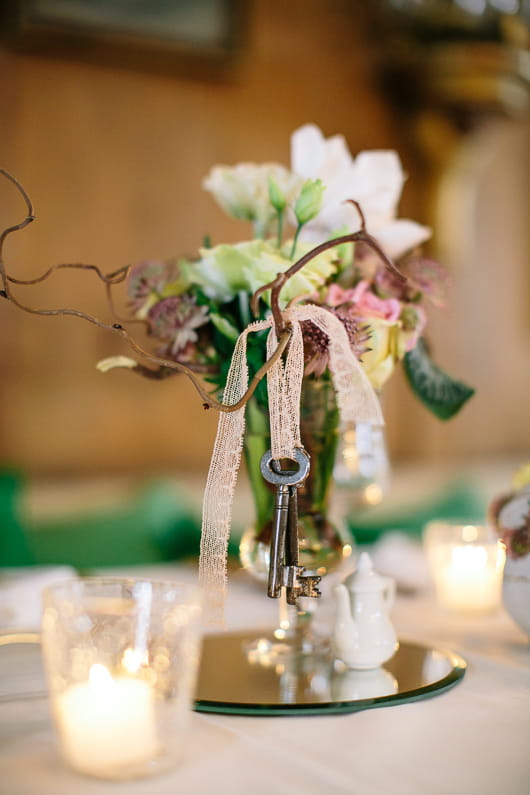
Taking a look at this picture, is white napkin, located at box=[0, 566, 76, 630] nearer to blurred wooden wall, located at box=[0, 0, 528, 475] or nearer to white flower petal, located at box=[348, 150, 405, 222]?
white flower petal, located at box=[348, 150, 405, 222]

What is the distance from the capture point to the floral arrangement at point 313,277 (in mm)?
834

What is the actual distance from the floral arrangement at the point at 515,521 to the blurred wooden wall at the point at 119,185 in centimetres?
174

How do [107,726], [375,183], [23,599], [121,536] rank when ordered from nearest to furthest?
[107,726], [375,183], [23,599], [121,536]

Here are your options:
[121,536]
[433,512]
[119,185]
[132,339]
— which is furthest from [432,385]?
[119,185]

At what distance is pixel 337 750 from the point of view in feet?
2.11

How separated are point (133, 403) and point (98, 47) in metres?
1.05

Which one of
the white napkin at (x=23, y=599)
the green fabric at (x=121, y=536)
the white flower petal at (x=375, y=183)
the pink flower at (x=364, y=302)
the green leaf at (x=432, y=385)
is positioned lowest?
the green fabric at (x=121, y=536)

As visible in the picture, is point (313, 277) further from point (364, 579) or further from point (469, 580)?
point (469, 580)

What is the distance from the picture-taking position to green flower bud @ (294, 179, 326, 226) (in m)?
0.81

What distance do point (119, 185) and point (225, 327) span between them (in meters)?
1.92

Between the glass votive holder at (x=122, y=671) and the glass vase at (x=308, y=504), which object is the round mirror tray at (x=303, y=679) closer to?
the glass vase at (x=308, y=504)

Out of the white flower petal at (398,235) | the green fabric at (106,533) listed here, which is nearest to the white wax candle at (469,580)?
the white flower petal at (398,235)

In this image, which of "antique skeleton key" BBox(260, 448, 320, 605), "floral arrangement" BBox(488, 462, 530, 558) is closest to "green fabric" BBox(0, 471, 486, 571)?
"floral arrangement" BBox(488, 462, 530, 558)

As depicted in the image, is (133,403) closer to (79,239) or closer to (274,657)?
(79,239)
